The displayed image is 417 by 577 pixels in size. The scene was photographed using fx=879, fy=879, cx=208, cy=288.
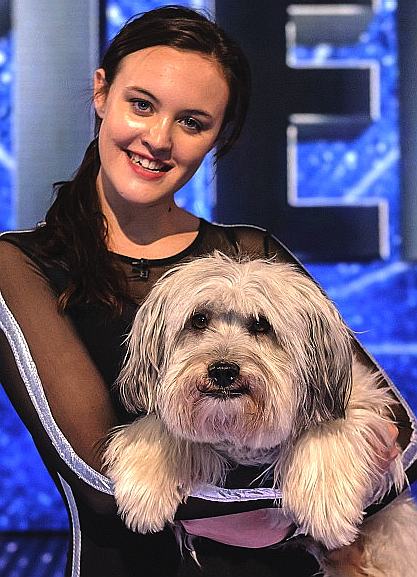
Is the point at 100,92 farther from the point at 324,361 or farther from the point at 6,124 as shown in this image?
the point at 6,124

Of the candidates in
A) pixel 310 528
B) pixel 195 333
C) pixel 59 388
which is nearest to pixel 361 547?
pixel 310 528

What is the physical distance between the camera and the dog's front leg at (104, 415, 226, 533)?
4.82 ft

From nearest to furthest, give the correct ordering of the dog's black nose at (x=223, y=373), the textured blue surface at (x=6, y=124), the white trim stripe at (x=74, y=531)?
the dog's black nose at (x=223, y=373), the white trim stripe at (x=74, y=531), the textured blue surface at (x=6, y=124)

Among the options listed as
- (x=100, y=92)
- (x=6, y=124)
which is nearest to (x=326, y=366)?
(x=100, y=92)

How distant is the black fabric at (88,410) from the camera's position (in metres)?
1.52

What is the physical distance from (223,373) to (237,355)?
0.05 metres

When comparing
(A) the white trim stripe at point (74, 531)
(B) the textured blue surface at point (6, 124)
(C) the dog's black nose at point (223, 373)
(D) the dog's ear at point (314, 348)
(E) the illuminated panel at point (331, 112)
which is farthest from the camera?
(B) the textured blue surface at point (6, 124)

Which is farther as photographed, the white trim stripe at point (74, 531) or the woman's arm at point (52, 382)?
the white trim stripe at point (74, 531)

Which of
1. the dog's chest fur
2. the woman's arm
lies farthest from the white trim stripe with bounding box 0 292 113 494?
the dog's chest fur

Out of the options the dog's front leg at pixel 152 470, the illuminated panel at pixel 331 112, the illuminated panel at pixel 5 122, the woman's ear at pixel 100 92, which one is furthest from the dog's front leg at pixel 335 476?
the illuminated panel at pixel 5 122

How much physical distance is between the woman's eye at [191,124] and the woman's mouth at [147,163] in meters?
0.09

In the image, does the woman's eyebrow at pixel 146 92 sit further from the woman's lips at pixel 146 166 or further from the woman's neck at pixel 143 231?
the woman's neck at pixel 143 231

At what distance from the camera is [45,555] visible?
141 inches

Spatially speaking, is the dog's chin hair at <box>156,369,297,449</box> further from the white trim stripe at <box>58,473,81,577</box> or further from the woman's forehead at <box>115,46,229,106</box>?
the woman's forehead at <box>115,46,229,106</box>
